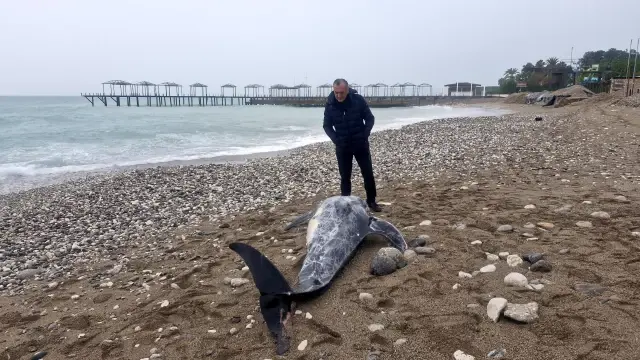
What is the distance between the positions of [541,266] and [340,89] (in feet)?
12.5

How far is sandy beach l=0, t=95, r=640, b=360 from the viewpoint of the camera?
3.73 meters

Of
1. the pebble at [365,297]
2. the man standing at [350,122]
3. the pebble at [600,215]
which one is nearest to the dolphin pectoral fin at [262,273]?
the pebble at [365,297]

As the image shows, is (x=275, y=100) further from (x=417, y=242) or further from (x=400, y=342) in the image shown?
(x=400, y=342)

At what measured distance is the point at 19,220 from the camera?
929cm

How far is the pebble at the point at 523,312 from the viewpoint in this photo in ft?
12.0

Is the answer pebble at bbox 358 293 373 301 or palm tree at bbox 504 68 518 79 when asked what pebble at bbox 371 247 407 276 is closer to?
pebble at bbox 358 293 373 301

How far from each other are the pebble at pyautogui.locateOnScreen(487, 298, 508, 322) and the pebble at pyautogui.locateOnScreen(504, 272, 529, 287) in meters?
0.46

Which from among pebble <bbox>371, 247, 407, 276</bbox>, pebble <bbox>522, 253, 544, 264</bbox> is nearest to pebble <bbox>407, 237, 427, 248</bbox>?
pebble <bbox>371, 247, 407, 276</bbox>

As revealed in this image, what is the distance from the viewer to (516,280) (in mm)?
4363

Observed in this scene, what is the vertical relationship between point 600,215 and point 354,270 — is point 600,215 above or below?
above

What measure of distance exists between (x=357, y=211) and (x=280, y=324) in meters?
2.32

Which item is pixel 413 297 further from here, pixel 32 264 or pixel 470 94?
pixel 470 94

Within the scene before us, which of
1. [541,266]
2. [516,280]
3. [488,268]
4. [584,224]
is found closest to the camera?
[516,280]

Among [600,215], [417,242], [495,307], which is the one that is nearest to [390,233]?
[417,242]
